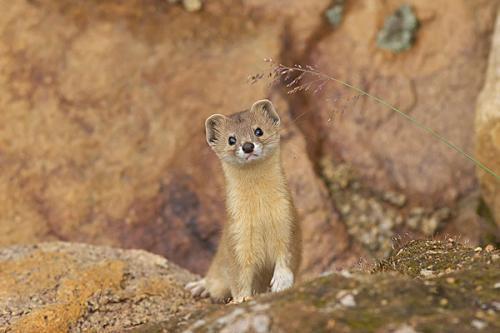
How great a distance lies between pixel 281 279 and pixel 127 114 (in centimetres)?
381

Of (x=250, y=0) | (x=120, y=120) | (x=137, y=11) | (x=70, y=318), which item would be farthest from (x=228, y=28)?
(x=70, y=318)

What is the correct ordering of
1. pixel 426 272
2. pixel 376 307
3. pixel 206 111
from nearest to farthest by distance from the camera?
pixel 376 307 → pixel 426 272 → pixel 206 111

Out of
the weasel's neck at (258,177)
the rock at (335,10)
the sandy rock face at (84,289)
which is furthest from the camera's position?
the rock at (335,10)

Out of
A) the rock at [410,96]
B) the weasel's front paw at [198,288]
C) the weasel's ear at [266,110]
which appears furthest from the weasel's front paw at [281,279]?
the rock at [410,96]

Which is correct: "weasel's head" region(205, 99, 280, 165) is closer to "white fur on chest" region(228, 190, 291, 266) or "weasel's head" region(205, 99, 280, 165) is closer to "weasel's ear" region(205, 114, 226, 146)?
"weasel's ear" region(205, 114, 226, 146)

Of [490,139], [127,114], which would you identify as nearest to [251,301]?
[490,139]

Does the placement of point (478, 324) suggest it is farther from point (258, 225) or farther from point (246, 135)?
point (246, 135)

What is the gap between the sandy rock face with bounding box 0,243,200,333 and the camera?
5.00m

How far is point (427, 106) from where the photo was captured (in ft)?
27.6

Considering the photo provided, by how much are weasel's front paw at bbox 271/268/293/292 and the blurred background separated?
288cm

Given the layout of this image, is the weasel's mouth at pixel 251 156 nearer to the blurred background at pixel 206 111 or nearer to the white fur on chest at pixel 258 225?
the white fur on chest at pixel 258 225

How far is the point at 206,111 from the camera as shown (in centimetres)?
836

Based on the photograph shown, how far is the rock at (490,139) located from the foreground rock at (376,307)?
354cm

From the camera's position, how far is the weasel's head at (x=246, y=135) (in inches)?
209
